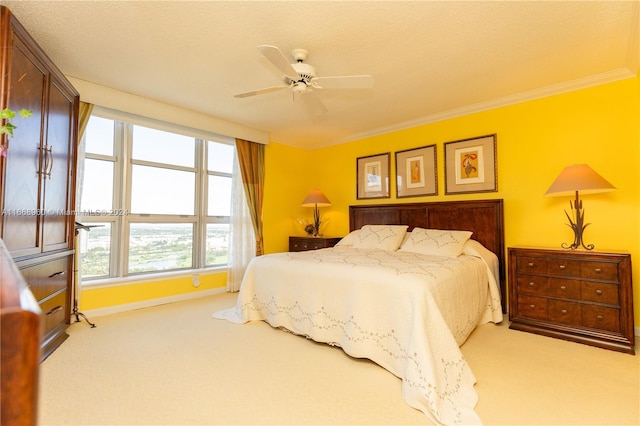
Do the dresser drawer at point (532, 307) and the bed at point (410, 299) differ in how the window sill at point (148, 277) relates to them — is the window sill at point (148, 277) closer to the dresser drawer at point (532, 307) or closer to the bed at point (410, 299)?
the bed at point (410, 299)

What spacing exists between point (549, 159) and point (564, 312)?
1571 mm

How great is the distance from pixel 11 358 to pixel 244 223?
4.17 meters

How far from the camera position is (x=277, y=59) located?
6.61 ft

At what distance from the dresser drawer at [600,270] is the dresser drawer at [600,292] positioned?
0.18ft

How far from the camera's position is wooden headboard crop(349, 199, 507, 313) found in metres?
3.42

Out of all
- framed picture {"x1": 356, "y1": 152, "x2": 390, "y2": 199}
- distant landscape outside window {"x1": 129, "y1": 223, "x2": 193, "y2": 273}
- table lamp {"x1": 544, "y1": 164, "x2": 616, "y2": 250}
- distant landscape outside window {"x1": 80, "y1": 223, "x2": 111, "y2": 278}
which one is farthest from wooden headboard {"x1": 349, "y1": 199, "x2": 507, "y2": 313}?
distant landscape outside window {"x1": 80, "y1": 223, "x2": 111, "y2": 278}

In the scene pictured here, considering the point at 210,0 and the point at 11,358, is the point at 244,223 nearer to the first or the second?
the point at 210,0

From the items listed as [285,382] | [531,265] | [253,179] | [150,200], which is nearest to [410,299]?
[285,382]

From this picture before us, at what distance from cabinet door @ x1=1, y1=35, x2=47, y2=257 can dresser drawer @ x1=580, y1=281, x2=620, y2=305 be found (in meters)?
4.23

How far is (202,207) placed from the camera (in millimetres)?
4246

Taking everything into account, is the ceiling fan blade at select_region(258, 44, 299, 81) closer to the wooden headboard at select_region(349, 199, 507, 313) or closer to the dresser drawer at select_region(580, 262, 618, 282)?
the wooden headboard at select_region(349, 199, 507, 313)

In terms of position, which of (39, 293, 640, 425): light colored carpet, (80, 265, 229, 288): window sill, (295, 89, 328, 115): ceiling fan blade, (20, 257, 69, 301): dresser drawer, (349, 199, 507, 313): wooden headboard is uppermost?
(295, 89, 328, 115): ceiling fan blade

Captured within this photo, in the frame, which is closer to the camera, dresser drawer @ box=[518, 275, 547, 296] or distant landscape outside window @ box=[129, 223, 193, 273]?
dresser drawer @ box=[518, 275, 547, 296]

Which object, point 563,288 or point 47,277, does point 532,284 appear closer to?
point 563,288
